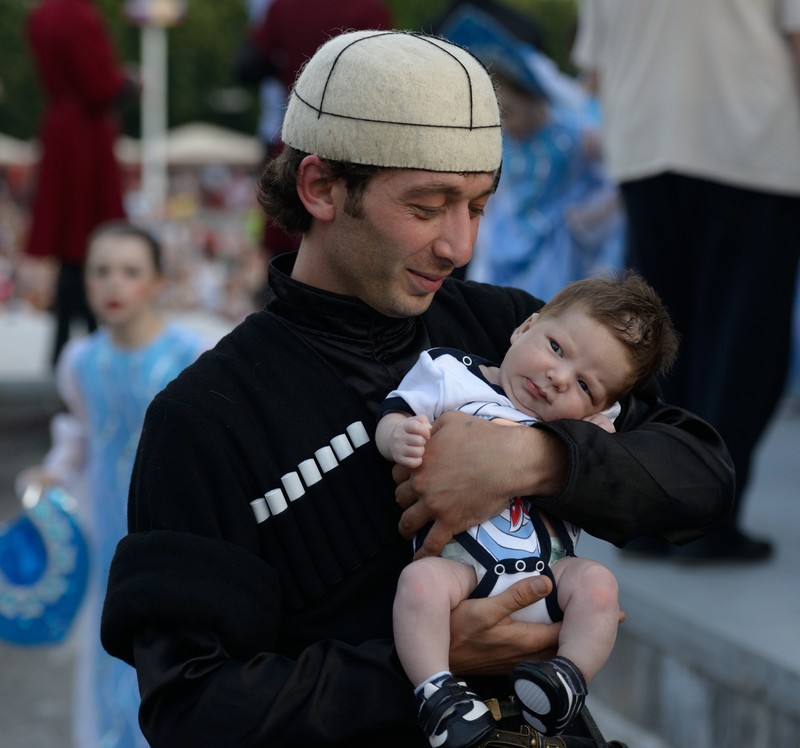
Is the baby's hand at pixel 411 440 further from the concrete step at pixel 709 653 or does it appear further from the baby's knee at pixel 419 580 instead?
the concrete step at pixel 709 653

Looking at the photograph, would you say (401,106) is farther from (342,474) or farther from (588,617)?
(588,617)

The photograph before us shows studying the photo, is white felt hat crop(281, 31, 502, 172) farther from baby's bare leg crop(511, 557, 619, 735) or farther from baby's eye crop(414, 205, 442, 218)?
baby's bare leg crop(511, 557, 619, 735)

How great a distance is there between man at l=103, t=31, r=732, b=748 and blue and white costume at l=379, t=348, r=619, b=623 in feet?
0.12

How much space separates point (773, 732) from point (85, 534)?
6.50 ft

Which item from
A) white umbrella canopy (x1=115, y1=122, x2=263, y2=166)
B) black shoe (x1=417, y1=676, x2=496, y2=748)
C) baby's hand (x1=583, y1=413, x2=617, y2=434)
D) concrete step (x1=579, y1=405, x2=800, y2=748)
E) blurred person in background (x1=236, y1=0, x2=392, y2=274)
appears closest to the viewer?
black shoe (x1=417, y1=676, x2=496, y2=748)

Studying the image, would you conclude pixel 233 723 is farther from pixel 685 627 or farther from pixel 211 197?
pixel 211 197

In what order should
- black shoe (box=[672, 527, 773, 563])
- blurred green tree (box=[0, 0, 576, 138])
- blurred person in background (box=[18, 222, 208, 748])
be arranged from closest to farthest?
1. blurred person in background (box=[18, 222, 208, 748])
2. black shoe (box=[672, 527, 773, 563])
3. blurred green tree (box=[0, 0, 576, 138])

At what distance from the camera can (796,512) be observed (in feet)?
16.5

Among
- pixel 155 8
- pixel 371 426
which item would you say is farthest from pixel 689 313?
A: pixel 155 8

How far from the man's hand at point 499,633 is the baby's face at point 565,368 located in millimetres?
316

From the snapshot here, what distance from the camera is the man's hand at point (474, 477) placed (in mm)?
1920

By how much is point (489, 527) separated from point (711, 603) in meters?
2.07

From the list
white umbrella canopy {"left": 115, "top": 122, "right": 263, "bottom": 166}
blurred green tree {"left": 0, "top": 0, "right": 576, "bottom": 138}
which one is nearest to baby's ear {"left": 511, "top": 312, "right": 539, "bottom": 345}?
white umbrella canopy {"left": 115, "top": 122, "right": 263, "bottom": 166}

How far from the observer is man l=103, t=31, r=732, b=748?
183 centimetres
